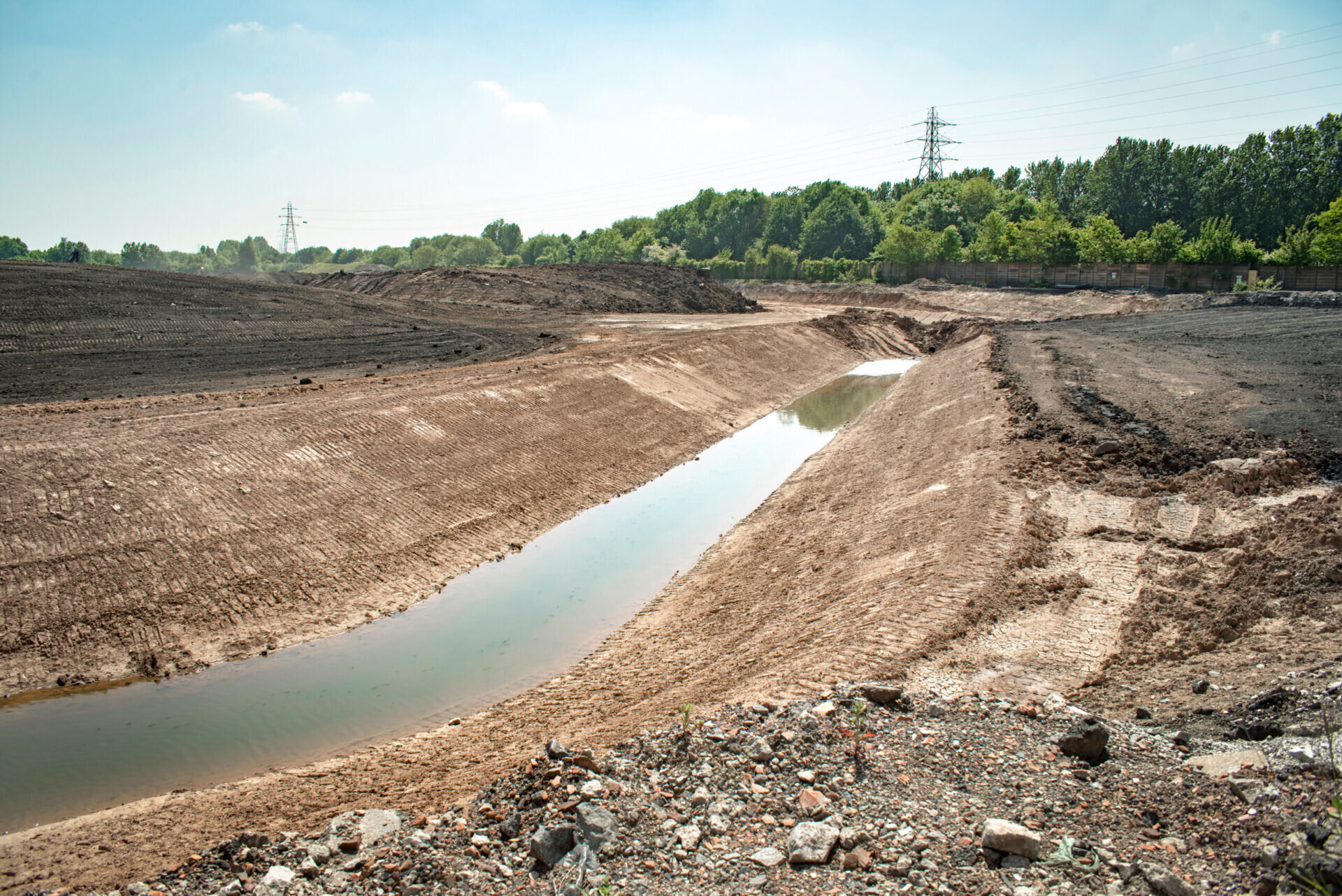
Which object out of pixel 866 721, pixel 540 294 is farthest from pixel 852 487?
pixel 540 294

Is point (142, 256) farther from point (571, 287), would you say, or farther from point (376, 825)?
point (376, 825)

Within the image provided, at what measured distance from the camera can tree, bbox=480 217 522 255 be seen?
18912 centimetres

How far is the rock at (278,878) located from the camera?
5.66 metres

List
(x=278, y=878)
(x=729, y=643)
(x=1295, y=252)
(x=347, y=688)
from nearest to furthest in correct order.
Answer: (x=278, y=878)
(x=347, y=688)
(x=729, y=643)
(x=1295, y=252)

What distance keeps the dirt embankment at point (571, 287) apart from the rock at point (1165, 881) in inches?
1848

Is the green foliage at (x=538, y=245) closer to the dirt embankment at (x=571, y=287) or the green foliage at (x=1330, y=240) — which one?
the dirt embankment at (x=571, y=287)

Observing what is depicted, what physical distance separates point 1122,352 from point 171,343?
34.5m

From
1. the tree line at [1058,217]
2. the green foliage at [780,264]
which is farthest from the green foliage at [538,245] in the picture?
the green foliage at [780,264]

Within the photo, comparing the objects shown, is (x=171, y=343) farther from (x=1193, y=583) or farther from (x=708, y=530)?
(x=1193, y=583)

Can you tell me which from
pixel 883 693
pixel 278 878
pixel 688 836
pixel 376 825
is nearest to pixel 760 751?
pixel 688 836

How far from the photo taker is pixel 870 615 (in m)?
10.4

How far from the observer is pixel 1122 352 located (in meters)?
28.0

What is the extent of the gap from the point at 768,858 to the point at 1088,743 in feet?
8.85

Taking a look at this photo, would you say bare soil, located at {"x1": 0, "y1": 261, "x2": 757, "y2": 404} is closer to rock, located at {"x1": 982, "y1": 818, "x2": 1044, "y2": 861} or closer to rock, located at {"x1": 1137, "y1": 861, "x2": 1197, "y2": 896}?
rock, located at {"x1": 982, "y1": 818, "x2": 1044, "y2": 861}
